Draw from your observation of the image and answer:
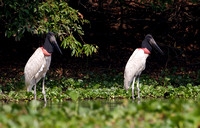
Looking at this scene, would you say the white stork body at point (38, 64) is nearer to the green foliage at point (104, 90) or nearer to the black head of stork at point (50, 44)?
the black head of stork at point (50, 44)

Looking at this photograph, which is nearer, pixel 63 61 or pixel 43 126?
pixel 43 126

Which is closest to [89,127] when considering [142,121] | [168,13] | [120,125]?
[120,125]

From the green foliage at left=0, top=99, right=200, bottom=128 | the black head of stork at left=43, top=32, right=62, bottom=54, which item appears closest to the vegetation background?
the black head of stork at left=43, top=32, right=62, bottom=54

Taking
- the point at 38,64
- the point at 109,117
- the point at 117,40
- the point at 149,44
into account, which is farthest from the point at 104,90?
the point at 117,40

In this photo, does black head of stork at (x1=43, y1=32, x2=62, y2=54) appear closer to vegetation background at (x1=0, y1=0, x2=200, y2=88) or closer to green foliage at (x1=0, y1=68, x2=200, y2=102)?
green foliage at (x1=0, y1=68, x2=200, y2=102)

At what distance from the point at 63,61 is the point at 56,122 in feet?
35.7

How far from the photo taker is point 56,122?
3.82 meters

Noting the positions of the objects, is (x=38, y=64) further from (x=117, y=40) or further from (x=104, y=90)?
(x=117, y=40)

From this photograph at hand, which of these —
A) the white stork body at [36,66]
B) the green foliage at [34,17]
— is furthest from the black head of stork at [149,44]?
the white stork body at [36,66]

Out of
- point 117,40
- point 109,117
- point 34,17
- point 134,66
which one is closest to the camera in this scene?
point 109,117

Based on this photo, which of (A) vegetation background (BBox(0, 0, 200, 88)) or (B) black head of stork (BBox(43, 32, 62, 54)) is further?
(A) vegetation background (BBox(0, 0, 200, 88))

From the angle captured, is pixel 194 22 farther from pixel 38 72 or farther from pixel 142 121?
pixel 142 121

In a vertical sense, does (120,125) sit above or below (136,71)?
above

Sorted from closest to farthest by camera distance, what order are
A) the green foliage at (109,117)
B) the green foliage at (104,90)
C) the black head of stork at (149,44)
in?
the green foliage at (109,117) → the green foliage at (104,90) → the black head of stork at (149,44)
